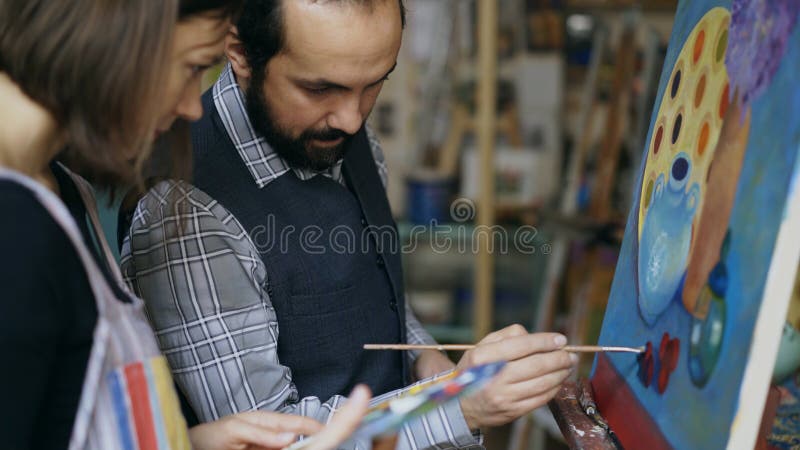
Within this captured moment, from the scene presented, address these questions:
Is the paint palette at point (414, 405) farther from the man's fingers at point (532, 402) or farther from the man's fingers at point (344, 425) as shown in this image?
the man's fingers at point (532, 402)

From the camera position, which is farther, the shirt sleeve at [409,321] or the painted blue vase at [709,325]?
the shirt sleeve at [409,321]

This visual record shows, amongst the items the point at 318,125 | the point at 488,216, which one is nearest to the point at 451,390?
the point at 318,125

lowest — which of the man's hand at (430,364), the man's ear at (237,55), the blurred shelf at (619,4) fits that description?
the man's hand at (430,364)

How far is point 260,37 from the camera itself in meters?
1.23

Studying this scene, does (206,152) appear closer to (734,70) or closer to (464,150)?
(734,70)

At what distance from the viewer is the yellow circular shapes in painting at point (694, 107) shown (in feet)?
3.35

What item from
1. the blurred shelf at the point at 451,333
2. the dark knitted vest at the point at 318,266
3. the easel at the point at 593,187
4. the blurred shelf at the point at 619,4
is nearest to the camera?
the dark knitted vest at the point at 318,266

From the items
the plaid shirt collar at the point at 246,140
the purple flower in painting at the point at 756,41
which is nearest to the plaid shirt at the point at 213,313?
the plaid shirt collar at the point at 246,140

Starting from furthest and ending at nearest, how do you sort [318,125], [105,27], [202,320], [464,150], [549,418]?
[464,150] < [549,418] < [318,125] < [202,320] < [105,27]

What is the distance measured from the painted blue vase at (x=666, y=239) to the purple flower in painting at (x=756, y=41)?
0.14 meters

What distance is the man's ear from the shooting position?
1.29 m

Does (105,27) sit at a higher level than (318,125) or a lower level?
higher

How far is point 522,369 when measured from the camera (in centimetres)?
109

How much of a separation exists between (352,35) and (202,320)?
466mm
